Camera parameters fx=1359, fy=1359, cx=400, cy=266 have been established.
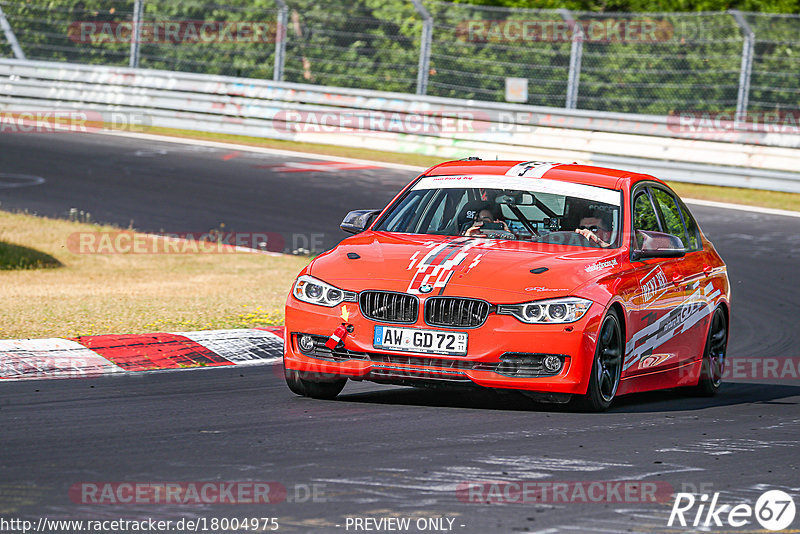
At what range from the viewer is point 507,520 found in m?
5.23

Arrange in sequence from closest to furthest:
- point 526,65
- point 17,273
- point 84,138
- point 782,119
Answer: point 17,273 < point 782,119 < point 526,65 < point 84,138

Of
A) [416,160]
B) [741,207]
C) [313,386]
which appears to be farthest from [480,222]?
[416,160]

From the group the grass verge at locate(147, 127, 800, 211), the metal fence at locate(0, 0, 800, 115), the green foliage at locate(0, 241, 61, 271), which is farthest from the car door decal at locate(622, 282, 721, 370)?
the metal fence at locate(0, 0, 800, 115)

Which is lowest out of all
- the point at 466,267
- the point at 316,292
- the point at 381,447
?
the point at 381,447

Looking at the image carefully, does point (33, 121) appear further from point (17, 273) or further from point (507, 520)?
point (507, 520)

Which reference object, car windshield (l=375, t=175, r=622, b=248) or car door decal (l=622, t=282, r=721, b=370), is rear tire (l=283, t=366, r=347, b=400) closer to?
car windshield (l=375, t=175, r=622, b=248)

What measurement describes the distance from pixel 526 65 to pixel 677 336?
Answer: 1501 cm

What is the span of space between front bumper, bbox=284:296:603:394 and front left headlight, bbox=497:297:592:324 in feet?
0.11

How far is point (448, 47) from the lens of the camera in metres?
24.2

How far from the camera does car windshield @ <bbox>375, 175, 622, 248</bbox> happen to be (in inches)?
343

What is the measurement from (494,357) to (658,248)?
1.57 meters

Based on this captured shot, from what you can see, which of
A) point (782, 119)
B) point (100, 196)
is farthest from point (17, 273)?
point (782, 119)

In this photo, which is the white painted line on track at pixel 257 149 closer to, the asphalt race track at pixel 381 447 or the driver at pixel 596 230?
the asphalt race track at pixel 381 447

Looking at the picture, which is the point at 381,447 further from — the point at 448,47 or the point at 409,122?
the point at 409,122
